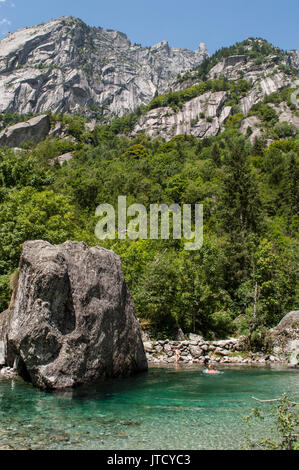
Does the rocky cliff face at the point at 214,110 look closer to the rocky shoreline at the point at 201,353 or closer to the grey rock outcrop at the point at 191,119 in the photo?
the grey rock outcrop at the point at 191,119

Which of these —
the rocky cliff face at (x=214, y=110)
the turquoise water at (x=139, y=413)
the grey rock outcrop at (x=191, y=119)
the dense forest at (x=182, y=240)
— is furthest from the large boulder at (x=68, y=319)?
the grey rock outcrop at (x=191, y=119)

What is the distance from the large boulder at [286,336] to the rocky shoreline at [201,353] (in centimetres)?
56

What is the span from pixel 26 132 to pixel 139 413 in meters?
114

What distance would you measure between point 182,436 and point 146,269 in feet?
65.9

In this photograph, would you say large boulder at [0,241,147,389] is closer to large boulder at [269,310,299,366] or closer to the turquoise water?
the turquoise water

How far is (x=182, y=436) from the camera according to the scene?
9.27 metres

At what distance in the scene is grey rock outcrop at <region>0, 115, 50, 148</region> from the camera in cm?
10856

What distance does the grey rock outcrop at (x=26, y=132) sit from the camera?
10856 centimetres

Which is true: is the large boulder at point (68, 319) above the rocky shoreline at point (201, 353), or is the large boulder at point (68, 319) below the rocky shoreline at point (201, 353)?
above

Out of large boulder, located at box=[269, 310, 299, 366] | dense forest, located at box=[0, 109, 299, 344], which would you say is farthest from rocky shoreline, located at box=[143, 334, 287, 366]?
dense forest, located at box=[0, 109, 299, 344]

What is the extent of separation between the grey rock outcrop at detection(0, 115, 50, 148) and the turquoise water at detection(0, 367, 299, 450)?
4112 inches

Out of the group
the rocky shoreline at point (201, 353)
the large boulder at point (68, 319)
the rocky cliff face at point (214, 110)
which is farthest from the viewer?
the rocky cliff face at point (214, 110)

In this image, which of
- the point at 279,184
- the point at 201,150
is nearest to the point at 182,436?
the point at 279,184

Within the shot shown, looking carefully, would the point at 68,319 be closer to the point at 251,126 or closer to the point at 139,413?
the point at 139,413
